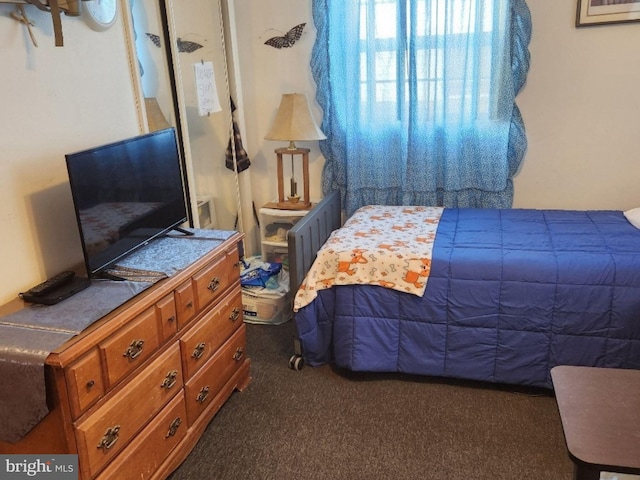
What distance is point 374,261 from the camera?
241cm

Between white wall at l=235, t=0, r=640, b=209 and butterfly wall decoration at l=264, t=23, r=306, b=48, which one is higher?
butterfly wall decoration at l=264, t=23, r=306, b=48

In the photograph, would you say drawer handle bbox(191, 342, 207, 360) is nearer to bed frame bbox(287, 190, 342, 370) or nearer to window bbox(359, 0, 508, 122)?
bed frame bbox(287, 190, 342, 370)

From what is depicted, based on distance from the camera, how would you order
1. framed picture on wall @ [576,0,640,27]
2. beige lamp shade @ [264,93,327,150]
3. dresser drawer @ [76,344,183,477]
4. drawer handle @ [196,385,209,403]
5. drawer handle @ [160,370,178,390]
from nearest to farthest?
dresser drawer @ [76,344,183,477] < drawer handle @ [160,370,178,390] < drawer handle @ [196,385,209,403] < framed picture on wall @ [576,0,640,27] < beige lamp shade @ [264,93,327,150]

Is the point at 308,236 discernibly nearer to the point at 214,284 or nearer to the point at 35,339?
the point at 214,284

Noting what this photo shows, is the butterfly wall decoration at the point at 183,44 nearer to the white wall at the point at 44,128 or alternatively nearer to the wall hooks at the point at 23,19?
the white wall at the point at 44,128

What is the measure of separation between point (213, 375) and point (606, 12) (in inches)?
107

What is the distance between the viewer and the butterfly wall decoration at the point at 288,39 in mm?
3273

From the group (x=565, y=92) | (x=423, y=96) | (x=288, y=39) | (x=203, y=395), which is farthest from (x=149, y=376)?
(x=565, y=92)

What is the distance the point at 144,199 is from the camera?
2068 mm

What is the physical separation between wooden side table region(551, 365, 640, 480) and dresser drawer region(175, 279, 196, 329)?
1.23 meters

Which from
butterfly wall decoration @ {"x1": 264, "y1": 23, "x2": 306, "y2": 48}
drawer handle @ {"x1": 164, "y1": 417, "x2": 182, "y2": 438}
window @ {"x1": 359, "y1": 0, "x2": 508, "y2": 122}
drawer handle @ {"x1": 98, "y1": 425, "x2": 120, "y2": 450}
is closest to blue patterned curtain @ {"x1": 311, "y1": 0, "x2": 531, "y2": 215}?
window @ {"x1": 359, "y1": 0, "x2": 508, "y2": 122}

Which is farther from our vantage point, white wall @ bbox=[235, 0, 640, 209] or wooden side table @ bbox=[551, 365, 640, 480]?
white wall @ bbox=[235, 0, 640, 209]

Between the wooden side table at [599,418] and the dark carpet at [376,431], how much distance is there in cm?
74

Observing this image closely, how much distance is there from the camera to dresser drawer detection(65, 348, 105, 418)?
1.42 m
